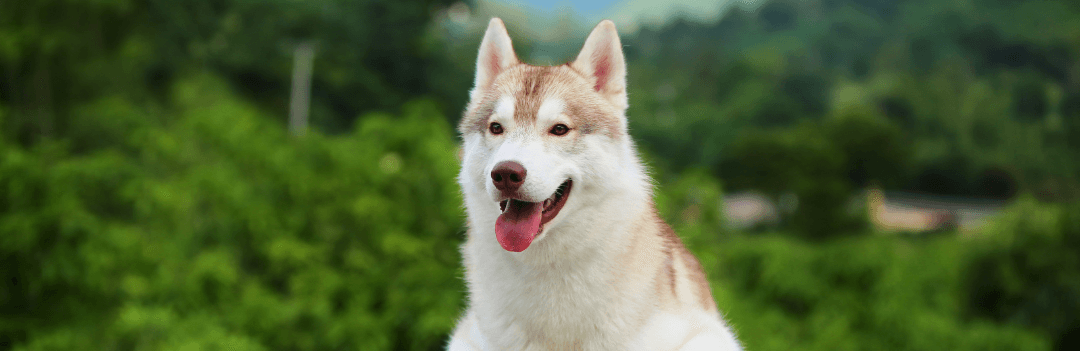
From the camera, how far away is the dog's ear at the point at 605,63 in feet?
11.9

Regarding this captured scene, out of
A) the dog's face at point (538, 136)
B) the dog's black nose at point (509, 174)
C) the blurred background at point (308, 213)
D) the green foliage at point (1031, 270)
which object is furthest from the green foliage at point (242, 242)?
the green foliage at point (1031, 270)

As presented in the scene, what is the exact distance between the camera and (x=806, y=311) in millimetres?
18047

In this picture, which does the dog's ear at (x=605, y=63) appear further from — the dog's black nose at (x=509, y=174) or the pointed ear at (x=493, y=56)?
the dog's black nose at (x=509, y=174)

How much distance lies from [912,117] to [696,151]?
27.3 metres

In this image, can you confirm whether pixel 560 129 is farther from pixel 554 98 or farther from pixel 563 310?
pixel 563 310

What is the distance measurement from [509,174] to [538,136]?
1.32 feet

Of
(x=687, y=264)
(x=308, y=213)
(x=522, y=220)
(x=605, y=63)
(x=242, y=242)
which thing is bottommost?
(x=242, y=242)

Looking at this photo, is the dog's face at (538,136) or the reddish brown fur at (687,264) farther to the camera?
the reddish brown fur at (687,264)

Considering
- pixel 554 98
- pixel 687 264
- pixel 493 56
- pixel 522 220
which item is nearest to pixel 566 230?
pixel 522 220

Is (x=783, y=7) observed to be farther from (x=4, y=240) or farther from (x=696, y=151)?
(x=4, y=240)

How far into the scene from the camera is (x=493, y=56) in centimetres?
385

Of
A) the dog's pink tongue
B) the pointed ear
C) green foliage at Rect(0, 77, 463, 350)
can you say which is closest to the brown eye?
the dog's pink tongue

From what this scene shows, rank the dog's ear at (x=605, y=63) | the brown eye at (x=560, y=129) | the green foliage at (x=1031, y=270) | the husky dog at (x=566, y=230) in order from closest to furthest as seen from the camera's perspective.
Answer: the husky dog at (x=566, y=230) < the brown eye at (x=560, y=129) < the dog's ear at (x=605, y=63) < the green foliage at (x=1031, y=270)

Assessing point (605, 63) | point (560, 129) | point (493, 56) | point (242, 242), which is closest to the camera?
point (560, 129)
